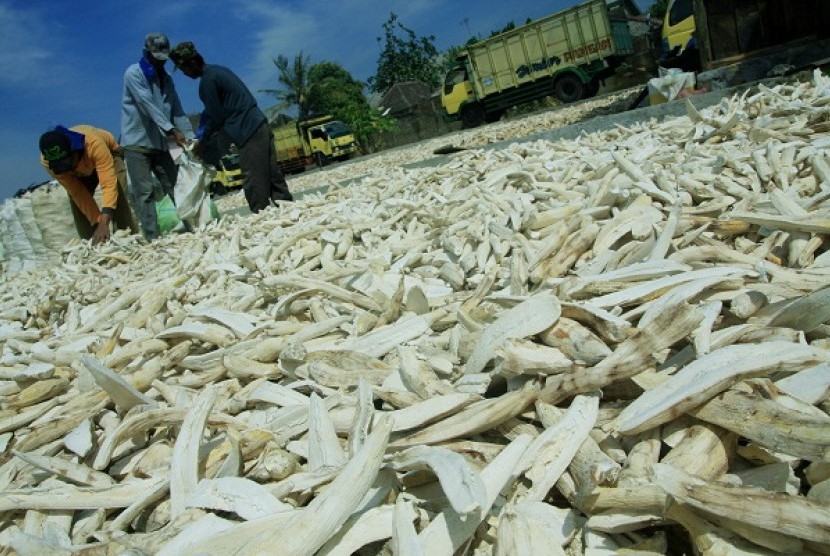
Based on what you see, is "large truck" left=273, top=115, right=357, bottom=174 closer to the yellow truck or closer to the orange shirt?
the yellow truck

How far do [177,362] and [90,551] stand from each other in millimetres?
834

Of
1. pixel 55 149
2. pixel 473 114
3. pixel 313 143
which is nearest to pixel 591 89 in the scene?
pixel 473 114

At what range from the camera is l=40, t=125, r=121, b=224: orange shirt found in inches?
202

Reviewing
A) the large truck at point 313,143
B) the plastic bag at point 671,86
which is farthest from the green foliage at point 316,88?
the plastic bag at point 671,86

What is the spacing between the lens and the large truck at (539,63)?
19391 mm

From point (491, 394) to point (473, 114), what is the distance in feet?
70.8

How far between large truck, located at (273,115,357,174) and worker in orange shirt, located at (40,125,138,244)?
59.2 feet

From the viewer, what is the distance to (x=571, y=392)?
1.03 meters

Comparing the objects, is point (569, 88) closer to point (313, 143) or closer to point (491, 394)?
point (313, 143)

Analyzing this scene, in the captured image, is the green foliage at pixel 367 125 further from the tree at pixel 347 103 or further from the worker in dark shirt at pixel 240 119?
the worker in dark shirt at pixel 240 119

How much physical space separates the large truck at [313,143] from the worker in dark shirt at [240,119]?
61.6ft

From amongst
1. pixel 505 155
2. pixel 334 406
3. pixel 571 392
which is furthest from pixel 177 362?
pixel 505 155

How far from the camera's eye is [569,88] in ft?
66.3

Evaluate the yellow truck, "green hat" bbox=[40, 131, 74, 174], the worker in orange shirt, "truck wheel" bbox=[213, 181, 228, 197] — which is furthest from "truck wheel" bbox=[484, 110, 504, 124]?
"green hat" bbox=[40, 131, 74, 174]
